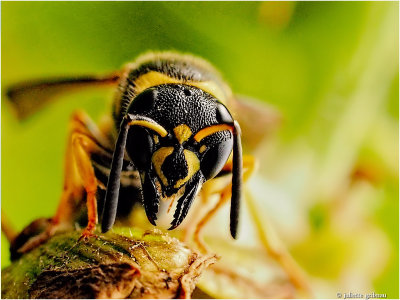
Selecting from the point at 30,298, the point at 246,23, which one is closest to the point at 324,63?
the point at 246,23

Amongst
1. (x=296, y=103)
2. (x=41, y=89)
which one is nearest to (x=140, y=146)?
(x=41, y=89)

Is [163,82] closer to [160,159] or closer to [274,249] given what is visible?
[160,159]

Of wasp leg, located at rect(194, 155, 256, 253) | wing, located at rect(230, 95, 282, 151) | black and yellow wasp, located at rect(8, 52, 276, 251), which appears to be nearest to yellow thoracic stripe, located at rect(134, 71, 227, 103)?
black and yellow wasp, located at rect(8, 52, 276, 251)

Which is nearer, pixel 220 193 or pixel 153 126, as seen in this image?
pixel 153 126

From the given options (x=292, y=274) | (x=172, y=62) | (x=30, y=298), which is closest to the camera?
(x=30, y=298)

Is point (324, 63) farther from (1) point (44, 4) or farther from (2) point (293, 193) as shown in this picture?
(1) point (44, 4)

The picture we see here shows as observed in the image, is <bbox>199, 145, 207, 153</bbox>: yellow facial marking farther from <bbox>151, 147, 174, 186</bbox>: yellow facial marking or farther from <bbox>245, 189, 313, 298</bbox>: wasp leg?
<bbox>245, 189, 313, 298</bbox>: wasp leg
